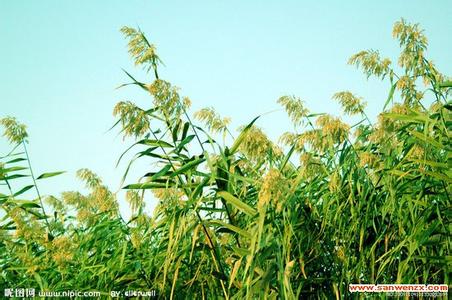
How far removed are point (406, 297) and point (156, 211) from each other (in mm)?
1331

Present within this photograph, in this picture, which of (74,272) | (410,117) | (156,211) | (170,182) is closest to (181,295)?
(156,211)

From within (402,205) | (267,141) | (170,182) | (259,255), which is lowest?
(259,255)

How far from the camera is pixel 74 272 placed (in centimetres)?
363

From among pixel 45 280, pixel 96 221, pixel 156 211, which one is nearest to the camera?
pixel 156 211

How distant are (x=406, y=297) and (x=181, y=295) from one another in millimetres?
1182

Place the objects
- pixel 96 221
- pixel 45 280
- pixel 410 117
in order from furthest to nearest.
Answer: pixel 96 221
pixel 45 280
pixel 410 117

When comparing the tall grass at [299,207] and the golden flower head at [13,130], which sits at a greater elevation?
the golden flower head at [13,130]

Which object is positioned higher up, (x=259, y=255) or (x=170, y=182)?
(x=170, y=182)

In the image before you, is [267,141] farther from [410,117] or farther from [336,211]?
A: [410,117]

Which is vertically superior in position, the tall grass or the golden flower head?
the golden flower head

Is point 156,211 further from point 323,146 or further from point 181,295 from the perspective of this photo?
point 323,146

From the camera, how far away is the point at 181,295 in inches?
121

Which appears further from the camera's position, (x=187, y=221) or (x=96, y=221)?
(x=96, y=221)

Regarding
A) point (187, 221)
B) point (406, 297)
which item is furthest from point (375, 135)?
point (187, 221)
